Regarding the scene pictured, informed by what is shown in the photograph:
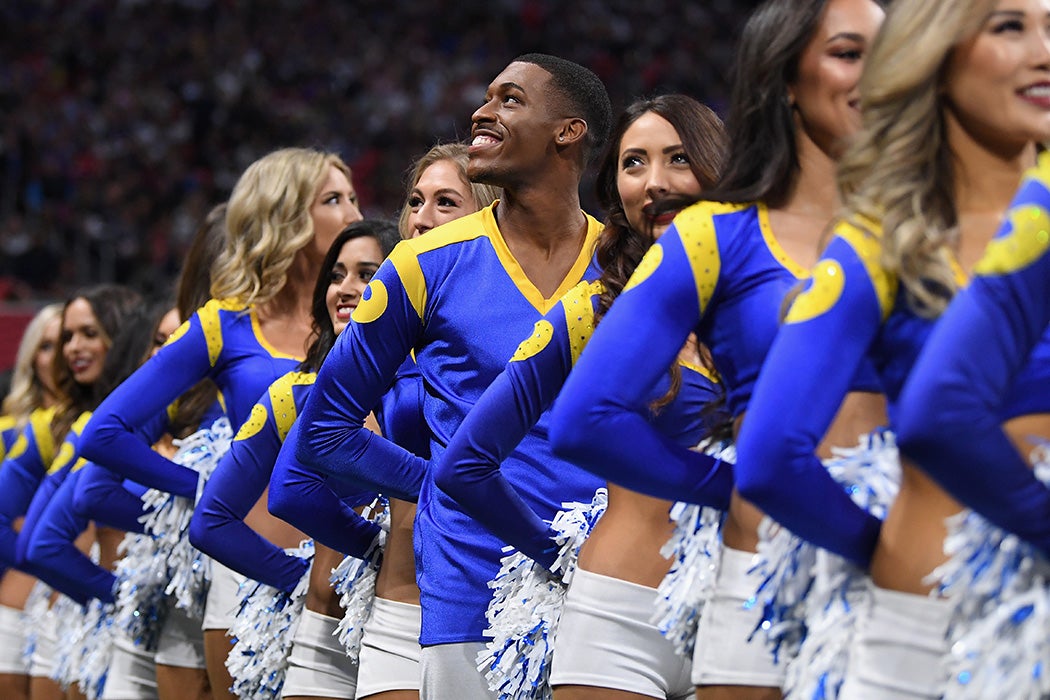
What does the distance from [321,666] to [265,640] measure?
28 cm

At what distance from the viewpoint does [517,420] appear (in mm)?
2805

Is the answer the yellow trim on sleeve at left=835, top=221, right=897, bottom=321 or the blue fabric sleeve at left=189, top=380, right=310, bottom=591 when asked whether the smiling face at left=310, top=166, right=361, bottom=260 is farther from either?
the yellow trim on sleeve at left=835, top=221, right=897, bottom=321

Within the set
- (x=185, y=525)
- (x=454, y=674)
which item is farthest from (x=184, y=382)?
(x=454, y=674)

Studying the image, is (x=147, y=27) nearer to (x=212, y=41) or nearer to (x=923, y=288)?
(x=212, y=41)

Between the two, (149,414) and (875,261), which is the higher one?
(149,414)

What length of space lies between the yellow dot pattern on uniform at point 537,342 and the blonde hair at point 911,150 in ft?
2.98

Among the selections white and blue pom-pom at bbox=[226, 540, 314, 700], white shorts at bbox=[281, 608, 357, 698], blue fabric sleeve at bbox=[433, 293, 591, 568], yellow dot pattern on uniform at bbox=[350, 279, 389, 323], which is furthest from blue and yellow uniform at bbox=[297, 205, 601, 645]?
white and blue pom-pom at bbox=[226, 540, 314, 700]

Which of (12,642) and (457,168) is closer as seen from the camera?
(457,168)

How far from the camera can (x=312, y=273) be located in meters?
4.65

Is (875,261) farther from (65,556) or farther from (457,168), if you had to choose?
(65,556)

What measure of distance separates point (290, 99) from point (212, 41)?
1146 millimetres

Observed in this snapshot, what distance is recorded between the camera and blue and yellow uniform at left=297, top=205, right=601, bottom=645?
314 centimetres

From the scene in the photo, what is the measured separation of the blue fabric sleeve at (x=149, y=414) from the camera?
456 cm

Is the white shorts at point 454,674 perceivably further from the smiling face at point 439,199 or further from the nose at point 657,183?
the smiling face at point 439,199
